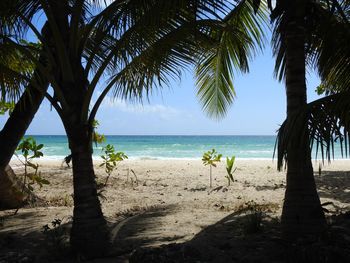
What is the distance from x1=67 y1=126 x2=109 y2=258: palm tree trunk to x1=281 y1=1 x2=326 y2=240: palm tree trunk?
6.00 feet

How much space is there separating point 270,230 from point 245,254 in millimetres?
841

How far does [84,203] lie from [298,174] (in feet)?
6.71

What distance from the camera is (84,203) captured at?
3.57m

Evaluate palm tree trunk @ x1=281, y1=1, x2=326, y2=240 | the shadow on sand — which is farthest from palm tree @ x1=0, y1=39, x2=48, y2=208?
the shadow on sand

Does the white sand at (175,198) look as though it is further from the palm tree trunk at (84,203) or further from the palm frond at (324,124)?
the palm frond at (324,124)

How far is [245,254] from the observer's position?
143 inches

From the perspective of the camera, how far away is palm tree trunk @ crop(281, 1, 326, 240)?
3.72 metres

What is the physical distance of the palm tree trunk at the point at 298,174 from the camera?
3725 mm

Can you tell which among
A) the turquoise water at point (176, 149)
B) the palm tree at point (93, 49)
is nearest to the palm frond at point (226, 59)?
the palm tree at point (93, 49)

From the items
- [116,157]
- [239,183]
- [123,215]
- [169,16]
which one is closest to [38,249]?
[123,215]

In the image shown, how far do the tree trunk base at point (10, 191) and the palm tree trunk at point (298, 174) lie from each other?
13.5 feet

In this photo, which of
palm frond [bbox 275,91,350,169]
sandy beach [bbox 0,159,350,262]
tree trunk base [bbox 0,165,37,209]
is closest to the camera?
palm frond [bbox 275,91,350,169]

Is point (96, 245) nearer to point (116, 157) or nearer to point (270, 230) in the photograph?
point (270, 230)

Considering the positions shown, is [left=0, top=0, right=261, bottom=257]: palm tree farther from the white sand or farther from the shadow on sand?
the shadow on sand
